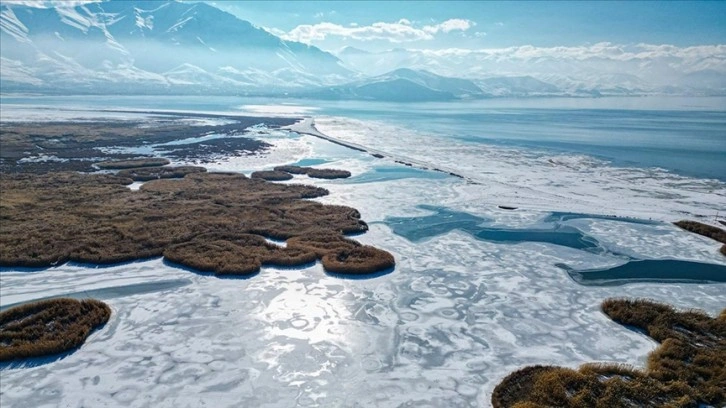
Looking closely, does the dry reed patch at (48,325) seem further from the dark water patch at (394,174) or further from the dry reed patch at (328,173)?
the dry reed patch at (328,173)

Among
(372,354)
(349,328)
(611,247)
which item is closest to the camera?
(372,354)

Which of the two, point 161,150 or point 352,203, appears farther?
point 161,150

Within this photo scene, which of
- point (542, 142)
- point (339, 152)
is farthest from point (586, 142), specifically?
point (339, 152)

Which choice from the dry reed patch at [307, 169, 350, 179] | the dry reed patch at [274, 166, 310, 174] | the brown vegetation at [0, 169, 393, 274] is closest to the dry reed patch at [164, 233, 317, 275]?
the brown vegetation at [0, 169, 393, 274]

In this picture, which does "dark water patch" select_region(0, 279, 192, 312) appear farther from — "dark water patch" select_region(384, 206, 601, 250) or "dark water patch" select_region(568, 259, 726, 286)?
"dark water patch" select_region(568, 259, 726, 286)

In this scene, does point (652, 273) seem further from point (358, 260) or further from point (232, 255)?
point (232, 255)

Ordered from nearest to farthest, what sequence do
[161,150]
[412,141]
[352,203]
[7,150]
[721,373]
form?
[721,373]
[352,203]
[7,150]
[161,150]
[412,141]

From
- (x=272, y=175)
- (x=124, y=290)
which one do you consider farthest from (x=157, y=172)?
(x=124, y=290)

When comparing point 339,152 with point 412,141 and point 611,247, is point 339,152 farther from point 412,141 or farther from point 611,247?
point 611,247
